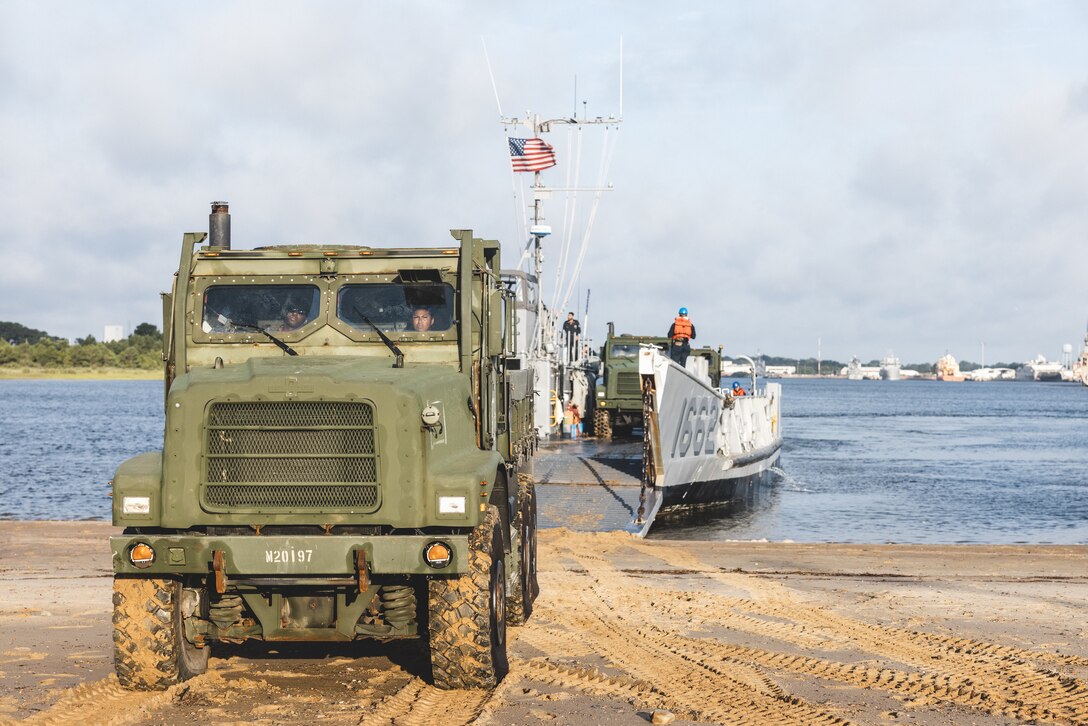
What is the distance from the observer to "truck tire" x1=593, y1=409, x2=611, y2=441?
34656mm

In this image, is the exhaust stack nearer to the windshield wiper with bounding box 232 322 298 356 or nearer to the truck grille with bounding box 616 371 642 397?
the windshield wiper with bounding box 232 322 298 356

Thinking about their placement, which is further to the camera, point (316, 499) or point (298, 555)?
point (316, 499)

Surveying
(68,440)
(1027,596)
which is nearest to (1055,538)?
(1027,596)

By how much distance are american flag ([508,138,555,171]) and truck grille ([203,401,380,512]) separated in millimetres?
24035

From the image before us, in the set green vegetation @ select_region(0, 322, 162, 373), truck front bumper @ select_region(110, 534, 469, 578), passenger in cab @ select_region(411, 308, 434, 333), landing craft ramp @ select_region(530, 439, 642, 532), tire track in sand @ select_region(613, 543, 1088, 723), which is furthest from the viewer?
green vegetation @ select_region(0, 322, 162, 373)

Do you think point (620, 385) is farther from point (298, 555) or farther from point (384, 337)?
point (298, 555)

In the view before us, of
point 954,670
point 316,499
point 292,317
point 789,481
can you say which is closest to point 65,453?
point 789,481

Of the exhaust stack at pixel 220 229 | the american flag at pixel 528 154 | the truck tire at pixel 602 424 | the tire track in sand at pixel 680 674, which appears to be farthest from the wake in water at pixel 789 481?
the exhaust stack at pixel 220 229

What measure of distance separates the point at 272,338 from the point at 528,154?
22717mm

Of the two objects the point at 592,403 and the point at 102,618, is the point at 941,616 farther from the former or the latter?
the point at 592,403

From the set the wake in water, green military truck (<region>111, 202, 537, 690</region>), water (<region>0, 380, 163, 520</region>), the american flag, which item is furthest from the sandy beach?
the american flag

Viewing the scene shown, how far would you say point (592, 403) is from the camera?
37594mm

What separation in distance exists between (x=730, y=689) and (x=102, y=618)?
18.9 feet

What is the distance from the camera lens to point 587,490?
20281 millimetres
